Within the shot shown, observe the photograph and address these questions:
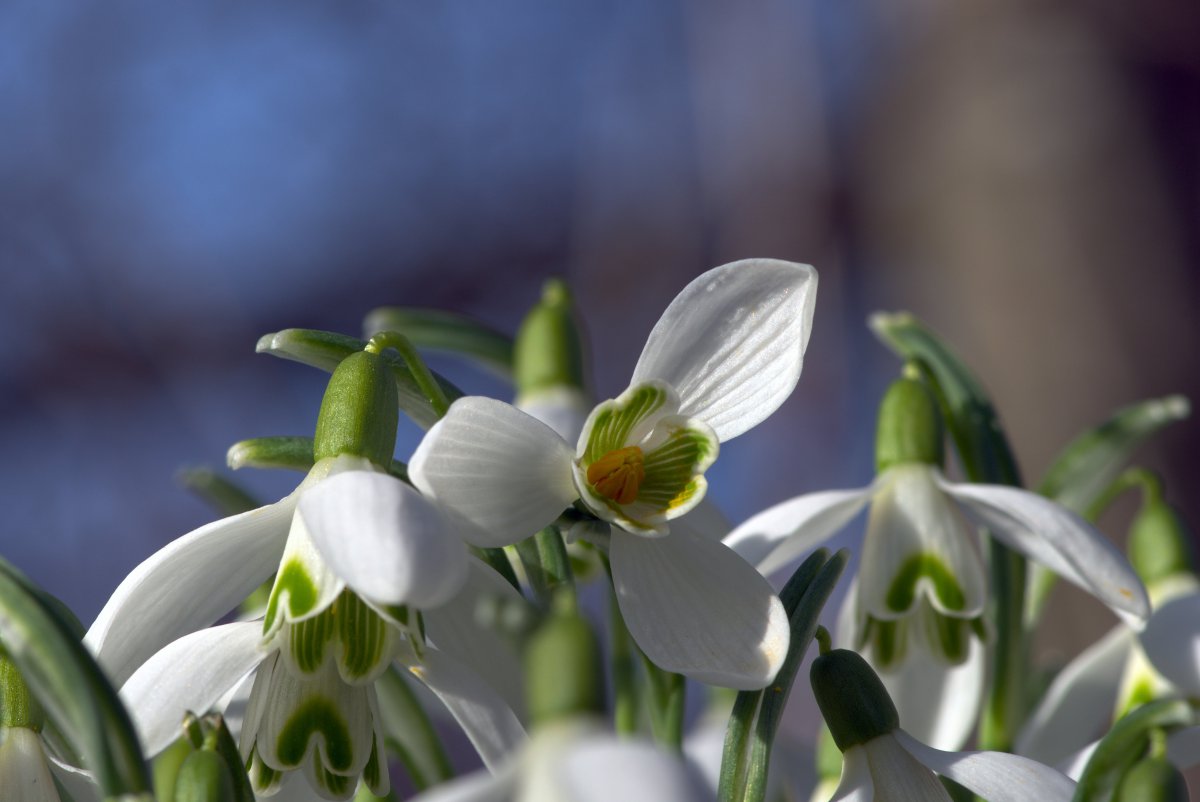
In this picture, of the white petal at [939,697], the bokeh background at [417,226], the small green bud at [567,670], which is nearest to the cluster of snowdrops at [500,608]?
the small green bud at [567,670]

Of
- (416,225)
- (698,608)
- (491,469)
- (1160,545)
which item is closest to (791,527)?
(698,608)

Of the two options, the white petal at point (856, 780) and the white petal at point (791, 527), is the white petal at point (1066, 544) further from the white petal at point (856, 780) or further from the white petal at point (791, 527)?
the white petal at point (856, 780)

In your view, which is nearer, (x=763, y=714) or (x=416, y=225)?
(x=763, y=714)

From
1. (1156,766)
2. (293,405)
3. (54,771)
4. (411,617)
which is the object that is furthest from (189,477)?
(293,405)

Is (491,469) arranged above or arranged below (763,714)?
above

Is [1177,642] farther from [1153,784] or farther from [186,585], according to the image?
[186,585]
